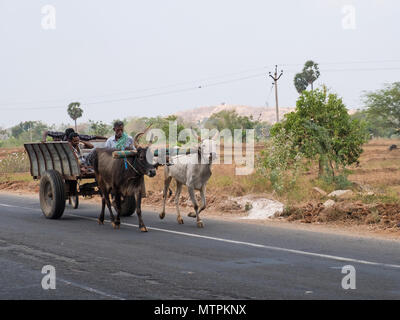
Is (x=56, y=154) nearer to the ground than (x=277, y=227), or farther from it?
farther from it

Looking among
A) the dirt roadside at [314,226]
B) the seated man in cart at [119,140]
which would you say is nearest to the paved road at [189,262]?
the dirt roadside at [314,226]

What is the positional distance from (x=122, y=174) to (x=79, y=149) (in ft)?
8.02

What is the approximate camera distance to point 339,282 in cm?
715

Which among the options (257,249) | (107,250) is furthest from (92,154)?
(257,249)

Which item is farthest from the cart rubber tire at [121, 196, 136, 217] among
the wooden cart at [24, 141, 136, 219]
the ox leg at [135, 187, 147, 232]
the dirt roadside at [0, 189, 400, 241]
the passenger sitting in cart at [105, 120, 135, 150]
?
the ox leg at [135, 187, 147, 232]

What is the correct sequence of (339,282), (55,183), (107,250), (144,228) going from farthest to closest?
(55,183) → (144,228) → (107,250) → (339,282)

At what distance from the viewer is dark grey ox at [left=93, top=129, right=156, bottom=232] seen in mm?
11555

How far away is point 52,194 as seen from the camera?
536 inches

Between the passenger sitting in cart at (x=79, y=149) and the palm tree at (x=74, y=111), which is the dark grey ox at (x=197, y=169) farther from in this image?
the palm tree at (x=74, y=111)

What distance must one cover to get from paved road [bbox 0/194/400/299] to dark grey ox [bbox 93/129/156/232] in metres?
0.70

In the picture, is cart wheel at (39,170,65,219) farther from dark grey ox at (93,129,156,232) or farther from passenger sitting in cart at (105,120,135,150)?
passenger sitting in cart at (105,120,135,150)
